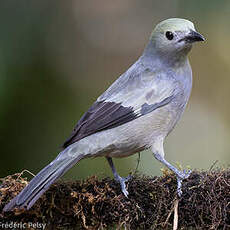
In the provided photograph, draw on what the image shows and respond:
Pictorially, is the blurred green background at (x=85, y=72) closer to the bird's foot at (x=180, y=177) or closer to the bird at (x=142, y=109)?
the bird at (x=142, y=109)

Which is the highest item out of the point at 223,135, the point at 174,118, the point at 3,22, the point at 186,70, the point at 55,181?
the point at 3,22

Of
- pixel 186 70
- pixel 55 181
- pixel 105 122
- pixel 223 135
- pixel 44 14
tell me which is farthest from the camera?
pixel 223 135

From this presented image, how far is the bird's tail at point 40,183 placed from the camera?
3.23 m

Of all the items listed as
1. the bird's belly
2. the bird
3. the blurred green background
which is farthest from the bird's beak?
the blurred green background

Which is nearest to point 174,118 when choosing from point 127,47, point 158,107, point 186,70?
point 158,107

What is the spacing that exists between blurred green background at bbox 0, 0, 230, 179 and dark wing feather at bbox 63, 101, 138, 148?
1971mm

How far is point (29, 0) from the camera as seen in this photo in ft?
20.6

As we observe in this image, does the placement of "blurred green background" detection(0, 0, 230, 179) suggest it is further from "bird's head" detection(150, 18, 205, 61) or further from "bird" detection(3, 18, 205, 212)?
"bird's head" detection(150, 18, 205, 61)

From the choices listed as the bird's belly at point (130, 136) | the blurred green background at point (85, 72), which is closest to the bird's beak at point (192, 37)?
the bird's belly at point (130, 136)

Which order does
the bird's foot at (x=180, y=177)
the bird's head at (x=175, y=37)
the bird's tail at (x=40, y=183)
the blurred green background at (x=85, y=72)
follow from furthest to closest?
the blurred green background at (x=85, y=72), the bird's head at (x=175, y=37), the bird's foot at (x=180, y=177), the bird's tail at (x=40, y=183)

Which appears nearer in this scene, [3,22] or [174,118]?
[174,118]

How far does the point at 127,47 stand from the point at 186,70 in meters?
3.45

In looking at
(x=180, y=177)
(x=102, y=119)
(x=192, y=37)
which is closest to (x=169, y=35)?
(x=192, y=37)

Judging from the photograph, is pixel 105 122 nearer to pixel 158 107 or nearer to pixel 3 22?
pixel 158 107
